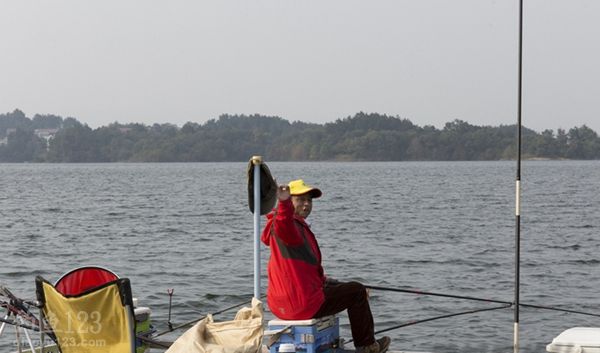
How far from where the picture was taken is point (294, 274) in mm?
6832

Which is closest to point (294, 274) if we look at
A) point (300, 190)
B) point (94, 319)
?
point (300, 190)

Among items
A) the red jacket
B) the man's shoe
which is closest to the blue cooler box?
the red jacket

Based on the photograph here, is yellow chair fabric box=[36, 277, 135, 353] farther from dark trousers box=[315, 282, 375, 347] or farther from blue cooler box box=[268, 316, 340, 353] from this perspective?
dark trousers box=[315, 282, 375, 347]

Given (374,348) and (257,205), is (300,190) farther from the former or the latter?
(374,348)

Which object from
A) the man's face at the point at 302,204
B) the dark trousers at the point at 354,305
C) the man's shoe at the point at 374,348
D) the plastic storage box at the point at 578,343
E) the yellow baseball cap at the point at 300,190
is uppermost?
the yellow baseball cap at the point at 300,190

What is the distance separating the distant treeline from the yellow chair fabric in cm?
11039

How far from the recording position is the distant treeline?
124188 mm

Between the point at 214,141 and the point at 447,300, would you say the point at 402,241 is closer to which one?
the point at 447,300

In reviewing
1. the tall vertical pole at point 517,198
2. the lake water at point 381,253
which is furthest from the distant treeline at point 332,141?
the tall vertical pole at point 517,198

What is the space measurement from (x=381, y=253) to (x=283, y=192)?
1905 centimetres

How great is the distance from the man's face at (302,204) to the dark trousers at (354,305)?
1.68 ft

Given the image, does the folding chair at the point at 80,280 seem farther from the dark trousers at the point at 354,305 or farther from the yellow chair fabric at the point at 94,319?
the dark trousers at the point at 354,305

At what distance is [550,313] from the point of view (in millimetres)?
14969

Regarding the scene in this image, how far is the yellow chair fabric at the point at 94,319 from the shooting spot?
639cm
